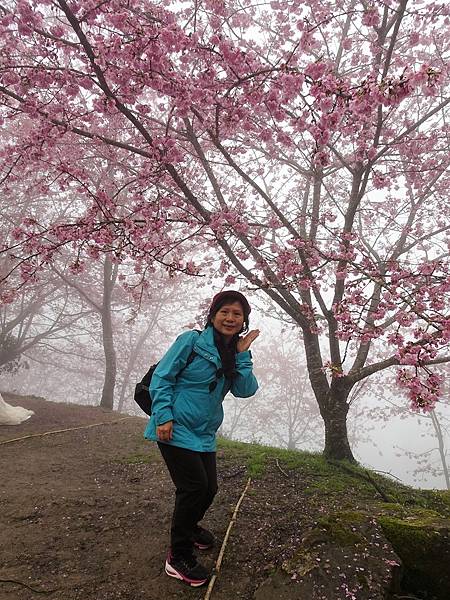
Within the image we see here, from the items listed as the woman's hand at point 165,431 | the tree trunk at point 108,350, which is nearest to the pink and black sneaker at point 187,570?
the woman's hand at point 165,431

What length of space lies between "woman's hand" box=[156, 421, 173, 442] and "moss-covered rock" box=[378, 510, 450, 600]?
1908mm

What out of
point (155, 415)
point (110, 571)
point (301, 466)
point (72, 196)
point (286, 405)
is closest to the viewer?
point (155, 415)

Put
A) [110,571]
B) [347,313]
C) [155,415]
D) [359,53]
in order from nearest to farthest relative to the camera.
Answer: [155,415], [110,571], [347,313], [359,53]

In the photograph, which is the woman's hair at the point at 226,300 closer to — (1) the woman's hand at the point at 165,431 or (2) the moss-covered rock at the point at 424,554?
(1) the woman's hand at the point at 165,431

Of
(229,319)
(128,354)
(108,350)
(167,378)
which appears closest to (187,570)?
(167,378)

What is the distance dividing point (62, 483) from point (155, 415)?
3013 millimetres

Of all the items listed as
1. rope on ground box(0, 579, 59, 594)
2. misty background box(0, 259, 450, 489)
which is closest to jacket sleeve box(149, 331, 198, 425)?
rope on ground box(0, 579, 59, 594)

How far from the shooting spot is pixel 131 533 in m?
3.52

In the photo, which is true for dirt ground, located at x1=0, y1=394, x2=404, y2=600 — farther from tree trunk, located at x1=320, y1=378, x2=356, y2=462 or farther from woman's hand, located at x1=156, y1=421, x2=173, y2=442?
tree trunk, located at x1=320, y1=378, x2=356, y2=462

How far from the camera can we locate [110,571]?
2908mm

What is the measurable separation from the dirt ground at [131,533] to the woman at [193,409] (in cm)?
39

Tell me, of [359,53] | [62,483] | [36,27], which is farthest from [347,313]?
[359,53]

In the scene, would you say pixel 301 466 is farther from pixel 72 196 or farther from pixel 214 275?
pixel 72 196

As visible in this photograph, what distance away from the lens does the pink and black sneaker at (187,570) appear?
2717mm
